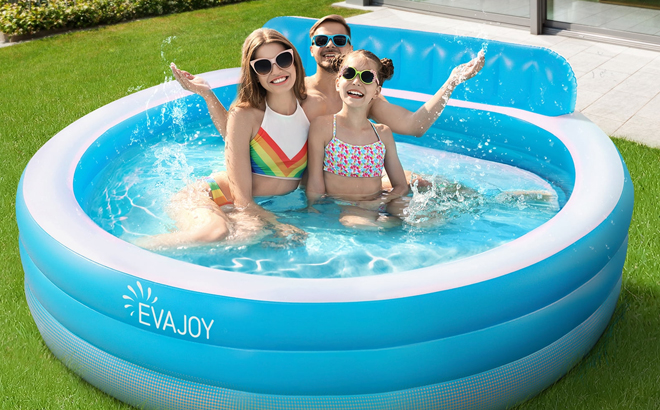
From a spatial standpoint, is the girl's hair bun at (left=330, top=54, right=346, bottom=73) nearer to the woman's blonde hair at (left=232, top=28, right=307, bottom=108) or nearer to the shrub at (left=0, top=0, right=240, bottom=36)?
the woman's blonde hair at (left=232, top=28, right=307, bottom=108)

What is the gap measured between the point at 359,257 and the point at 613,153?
1.61m

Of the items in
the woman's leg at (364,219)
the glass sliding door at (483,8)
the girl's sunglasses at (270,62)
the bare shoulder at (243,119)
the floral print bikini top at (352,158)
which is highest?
the girl's sunglasses at (270,62)

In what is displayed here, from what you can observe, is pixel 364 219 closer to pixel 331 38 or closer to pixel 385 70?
pixel 385 70

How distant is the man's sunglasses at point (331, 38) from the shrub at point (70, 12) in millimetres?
7399

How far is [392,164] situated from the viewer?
4188mm

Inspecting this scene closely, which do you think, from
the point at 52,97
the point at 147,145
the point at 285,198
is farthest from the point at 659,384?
the point at 52,97

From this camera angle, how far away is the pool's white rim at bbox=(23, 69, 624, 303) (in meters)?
2.72

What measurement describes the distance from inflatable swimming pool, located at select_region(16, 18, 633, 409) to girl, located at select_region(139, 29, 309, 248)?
0.71m

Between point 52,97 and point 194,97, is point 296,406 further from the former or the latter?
point 52,97

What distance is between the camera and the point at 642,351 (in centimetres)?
339

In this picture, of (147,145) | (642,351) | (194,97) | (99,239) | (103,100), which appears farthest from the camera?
(103,100)

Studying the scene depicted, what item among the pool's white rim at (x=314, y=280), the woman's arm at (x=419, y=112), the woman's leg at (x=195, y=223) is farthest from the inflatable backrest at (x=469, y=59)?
the woman's leg at (x=195, y=223)

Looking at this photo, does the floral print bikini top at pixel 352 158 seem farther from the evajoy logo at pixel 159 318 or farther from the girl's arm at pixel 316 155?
the evajoy logo at pixel 159 318

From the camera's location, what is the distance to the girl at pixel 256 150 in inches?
147
